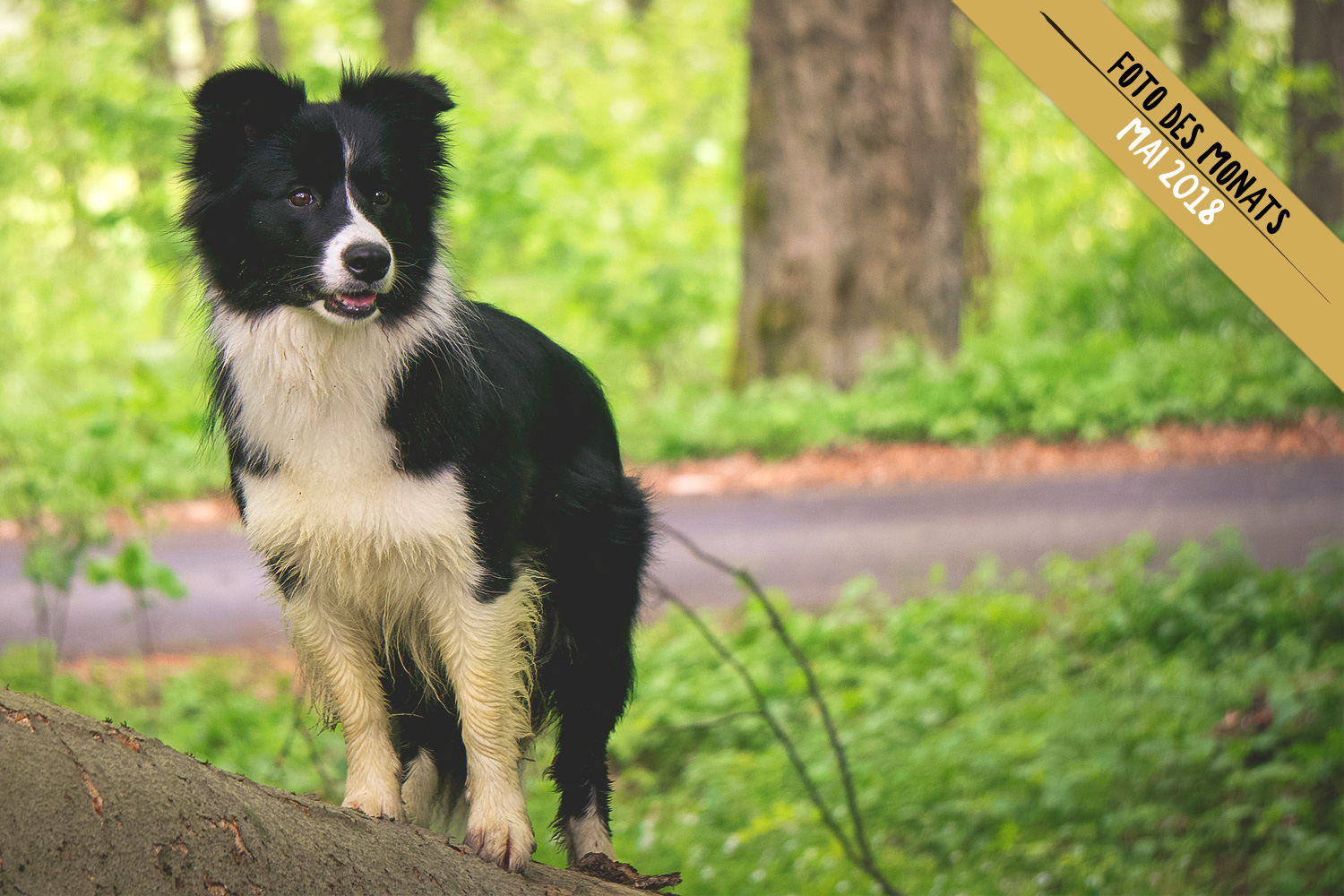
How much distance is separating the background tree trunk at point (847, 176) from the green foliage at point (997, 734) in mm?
4103

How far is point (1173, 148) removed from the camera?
2854 millimetres

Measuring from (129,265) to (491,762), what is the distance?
537 inches

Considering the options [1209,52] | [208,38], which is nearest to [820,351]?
[1209,52]

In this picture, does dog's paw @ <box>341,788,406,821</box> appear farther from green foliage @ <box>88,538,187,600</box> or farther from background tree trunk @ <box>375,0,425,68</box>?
background tree trunk @ <box>375,0,425,68</box>

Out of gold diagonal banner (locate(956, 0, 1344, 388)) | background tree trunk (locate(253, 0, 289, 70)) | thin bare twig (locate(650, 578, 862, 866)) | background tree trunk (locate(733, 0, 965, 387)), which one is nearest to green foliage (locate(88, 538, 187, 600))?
thin bare twig (locate(650, 578, 862, 866))

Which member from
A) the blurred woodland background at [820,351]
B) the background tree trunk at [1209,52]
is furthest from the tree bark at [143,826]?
the background tree trunk at [1209,52]

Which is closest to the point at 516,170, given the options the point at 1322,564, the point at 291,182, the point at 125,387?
the point at 125,387

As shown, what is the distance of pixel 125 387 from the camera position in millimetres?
4910

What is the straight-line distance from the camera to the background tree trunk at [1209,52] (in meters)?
9.73

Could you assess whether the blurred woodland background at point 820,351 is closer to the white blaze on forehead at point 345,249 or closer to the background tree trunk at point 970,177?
the background tree trunk at point 970,177

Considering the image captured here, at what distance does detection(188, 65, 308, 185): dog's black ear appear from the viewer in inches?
80.3

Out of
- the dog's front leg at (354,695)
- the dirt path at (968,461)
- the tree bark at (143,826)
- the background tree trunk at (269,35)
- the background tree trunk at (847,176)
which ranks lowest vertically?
the tree bark at (143,826)

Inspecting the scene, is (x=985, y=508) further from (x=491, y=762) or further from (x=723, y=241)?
(x=723, y=241)

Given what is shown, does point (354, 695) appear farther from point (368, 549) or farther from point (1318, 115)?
point (1318, 115)
